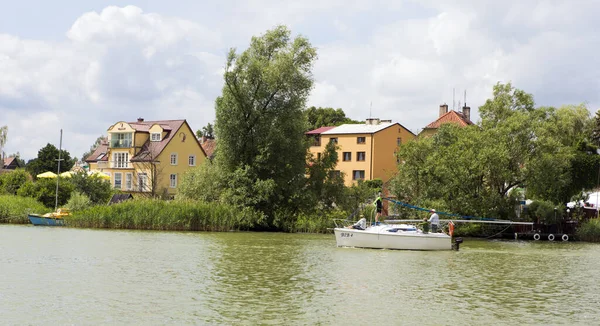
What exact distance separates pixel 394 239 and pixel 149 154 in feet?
174

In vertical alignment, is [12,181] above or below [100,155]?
below

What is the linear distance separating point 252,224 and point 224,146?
22.3ft

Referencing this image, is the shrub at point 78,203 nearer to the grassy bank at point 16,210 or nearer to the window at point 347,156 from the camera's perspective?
the grassy bank at point 16,210

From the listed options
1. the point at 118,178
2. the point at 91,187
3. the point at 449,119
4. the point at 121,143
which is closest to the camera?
the point at 91,187

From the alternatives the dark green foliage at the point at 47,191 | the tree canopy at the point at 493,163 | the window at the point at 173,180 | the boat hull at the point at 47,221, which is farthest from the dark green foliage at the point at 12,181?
the tree canopy at the point at 493,163

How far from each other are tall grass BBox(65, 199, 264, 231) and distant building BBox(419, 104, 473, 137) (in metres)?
37.9

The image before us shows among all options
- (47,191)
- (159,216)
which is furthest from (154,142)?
(159,216)

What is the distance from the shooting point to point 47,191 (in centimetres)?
6462

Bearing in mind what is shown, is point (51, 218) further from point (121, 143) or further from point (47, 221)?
point (121, 143)

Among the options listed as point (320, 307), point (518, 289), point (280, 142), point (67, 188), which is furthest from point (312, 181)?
point (320, 307)

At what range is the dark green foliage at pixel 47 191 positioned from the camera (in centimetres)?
6456

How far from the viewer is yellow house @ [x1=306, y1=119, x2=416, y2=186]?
9536cm

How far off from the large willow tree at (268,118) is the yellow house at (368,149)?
34099 millimetres

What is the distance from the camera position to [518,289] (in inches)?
1046
